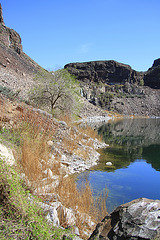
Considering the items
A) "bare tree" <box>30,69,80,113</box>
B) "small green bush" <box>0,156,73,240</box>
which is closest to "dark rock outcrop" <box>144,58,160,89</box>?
"bare tree" <box>30,69,80,113</box>

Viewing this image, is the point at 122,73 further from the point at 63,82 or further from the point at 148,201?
the point at 148,201

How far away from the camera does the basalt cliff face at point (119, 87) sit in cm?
8306

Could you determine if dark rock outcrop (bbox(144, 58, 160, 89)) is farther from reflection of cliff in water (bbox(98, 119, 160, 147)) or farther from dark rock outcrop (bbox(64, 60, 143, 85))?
reflection of cliff in water (bbox(98, 119, 160, 147))

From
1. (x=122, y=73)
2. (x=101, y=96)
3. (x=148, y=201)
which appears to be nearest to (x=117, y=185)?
(x=148, y=201)

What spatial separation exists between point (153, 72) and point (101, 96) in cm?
5253

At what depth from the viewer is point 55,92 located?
18219mm

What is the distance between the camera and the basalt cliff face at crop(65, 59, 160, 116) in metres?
83.1

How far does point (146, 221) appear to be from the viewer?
102 inches

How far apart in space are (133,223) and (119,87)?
103 metres

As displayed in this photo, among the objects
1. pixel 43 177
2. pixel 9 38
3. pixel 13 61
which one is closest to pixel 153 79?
pixel 9 38

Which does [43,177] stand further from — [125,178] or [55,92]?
[55,92]

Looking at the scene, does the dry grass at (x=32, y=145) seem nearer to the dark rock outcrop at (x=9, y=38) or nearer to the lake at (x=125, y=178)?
the lake at (x=125, y=178)

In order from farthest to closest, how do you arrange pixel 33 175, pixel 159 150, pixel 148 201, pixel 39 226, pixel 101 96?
pixel 101 96
pixel 159 150
pixel 33 175
pixel 148 201
pixel 39 226

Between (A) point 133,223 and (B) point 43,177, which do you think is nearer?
(A) point 133,223
